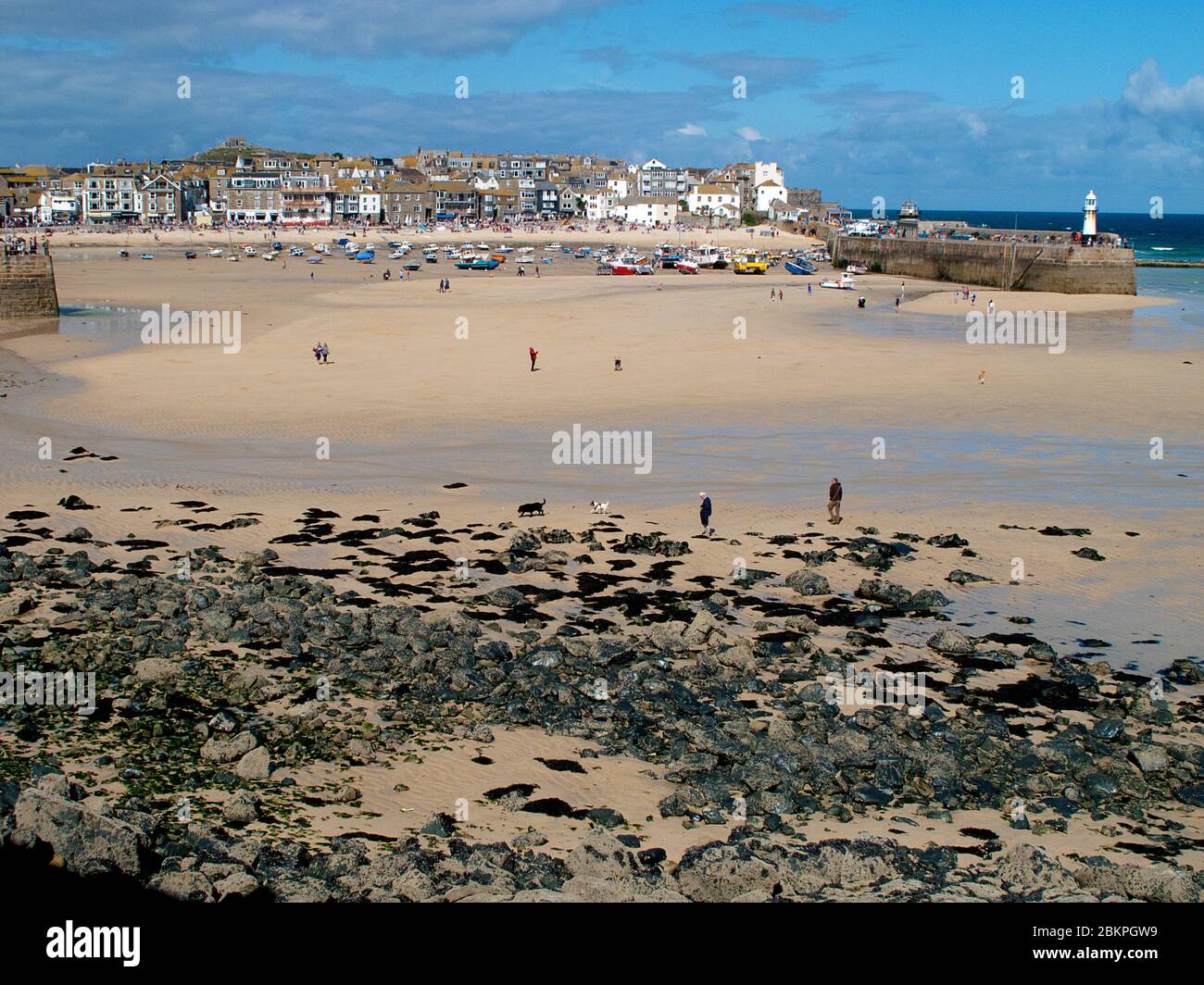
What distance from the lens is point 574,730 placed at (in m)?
11.7

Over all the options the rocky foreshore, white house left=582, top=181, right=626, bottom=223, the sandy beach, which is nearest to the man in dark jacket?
the sandy beach

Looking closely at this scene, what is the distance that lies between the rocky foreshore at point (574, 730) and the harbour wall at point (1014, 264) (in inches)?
2127

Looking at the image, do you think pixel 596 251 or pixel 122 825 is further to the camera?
pixel 596 251

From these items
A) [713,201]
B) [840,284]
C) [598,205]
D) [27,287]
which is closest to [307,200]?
[598,205]

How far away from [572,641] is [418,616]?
6.74 feet

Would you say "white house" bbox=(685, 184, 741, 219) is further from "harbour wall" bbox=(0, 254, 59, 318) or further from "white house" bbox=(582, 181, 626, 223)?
"harbour wall" bbox=(0, 254, 59, 318)

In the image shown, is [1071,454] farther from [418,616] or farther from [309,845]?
[309,845]

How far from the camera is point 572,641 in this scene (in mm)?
13859

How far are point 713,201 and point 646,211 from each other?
16.5 meters

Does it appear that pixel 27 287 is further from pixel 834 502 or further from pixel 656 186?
pixel 656 186

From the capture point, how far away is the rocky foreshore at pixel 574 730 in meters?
8.71

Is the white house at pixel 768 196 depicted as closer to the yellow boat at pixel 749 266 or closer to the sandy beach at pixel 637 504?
the yellow boat at pixel 749 266
